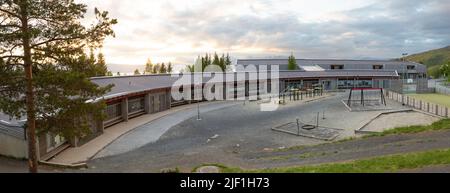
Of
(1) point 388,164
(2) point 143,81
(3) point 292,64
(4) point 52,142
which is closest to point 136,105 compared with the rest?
(2) point 143,81

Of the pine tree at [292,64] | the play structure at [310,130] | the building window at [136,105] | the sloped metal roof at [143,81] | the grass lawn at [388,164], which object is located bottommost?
the play structure at [310,130]

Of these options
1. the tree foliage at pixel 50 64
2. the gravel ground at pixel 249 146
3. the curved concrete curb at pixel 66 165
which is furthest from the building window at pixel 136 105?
the tree foliage at pixel 50 64

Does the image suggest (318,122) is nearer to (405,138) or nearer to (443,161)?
(405,138)

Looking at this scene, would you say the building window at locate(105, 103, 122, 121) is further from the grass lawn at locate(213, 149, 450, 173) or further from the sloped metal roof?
the grass lawn at locate(213, 149, 450, 173)

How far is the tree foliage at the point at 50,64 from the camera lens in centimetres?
1289

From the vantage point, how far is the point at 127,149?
22125 millimetres

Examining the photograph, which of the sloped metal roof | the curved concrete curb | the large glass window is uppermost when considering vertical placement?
the sloped metal roof

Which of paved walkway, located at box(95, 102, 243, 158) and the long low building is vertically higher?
the long low building

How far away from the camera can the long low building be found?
1883 centimetres

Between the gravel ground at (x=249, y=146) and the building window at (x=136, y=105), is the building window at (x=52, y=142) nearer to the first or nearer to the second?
the gravel ground at (x=249, y=146)

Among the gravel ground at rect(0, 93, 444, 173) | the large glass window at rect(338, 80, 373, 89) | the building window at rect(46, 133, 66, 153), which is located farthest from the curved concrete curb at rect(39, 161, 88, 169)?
the large glass window at rect(338, 80, 373, 89)

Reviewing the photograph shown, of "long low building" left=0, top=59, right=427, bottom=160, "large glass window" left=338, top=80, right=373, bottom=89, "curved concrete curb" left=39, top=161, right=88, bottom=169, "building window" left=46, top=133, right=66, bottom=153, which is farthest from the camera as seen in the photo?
"large glass window" left=338, top=80, right=373, bottom=89

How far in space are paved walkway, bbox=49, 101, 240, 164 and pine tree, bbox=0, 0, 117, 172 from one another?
19.4 ft

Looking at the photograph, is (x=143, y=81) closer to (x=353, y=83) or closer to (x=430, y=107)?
(x=430, y=107)
